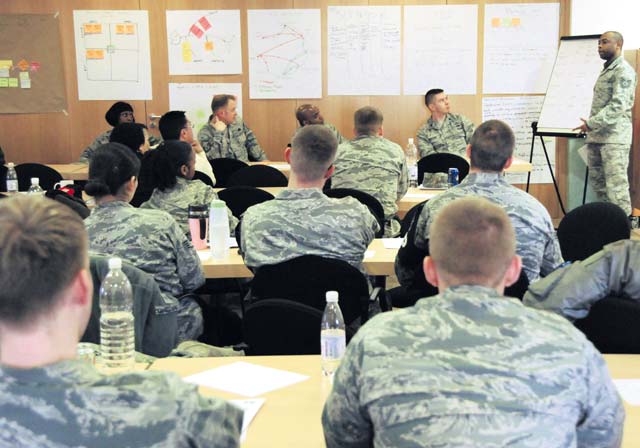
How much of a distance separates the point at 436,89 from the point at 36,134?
189 inches

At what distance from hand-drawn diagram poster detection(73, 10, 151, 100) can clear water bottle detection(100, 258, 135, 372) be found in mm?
7176

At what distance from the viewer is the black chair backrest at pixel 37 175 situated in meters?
7.26

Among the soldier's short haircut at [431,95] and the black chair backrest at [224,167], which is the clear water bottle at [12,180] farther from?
the soldier's short haircut at [431,95]

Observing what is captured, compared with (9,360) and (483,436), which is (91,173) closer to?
(9,360)

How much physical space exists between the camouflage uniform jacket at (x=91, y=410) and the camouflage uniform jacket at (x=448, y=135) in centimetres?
791

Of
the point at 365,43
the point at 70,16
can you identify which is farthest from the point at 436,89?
the point at 70,16

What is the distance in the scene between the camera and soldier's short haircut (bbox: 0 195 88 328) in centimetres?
131

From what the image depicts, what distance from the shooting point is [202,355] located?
109 inches

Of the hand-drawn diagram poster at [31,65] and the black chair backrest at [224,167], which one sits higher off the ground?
the hand-drawn diagram poster at [31,65]

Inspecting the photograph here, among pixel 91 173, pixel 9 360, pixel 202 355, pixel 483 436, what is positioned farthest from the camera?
pixel 91 173

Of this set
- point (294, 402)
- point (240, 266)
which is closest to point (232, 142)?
point (240, 266)

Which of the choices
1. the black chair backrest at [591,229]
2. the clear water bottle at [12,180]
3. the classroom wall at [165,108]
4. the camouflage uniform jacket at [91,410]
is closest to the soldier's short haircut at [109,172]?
the camouflage uniform jacket at [91,410]

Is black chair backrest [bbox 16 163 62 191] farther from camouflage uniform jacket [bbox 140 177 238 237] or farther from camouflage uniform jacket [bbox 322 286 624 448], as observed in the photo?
camouflage uniform jacket [bbox 322 286 624 448]

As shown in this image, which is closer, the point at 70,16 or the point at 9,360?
the point at 9,360
